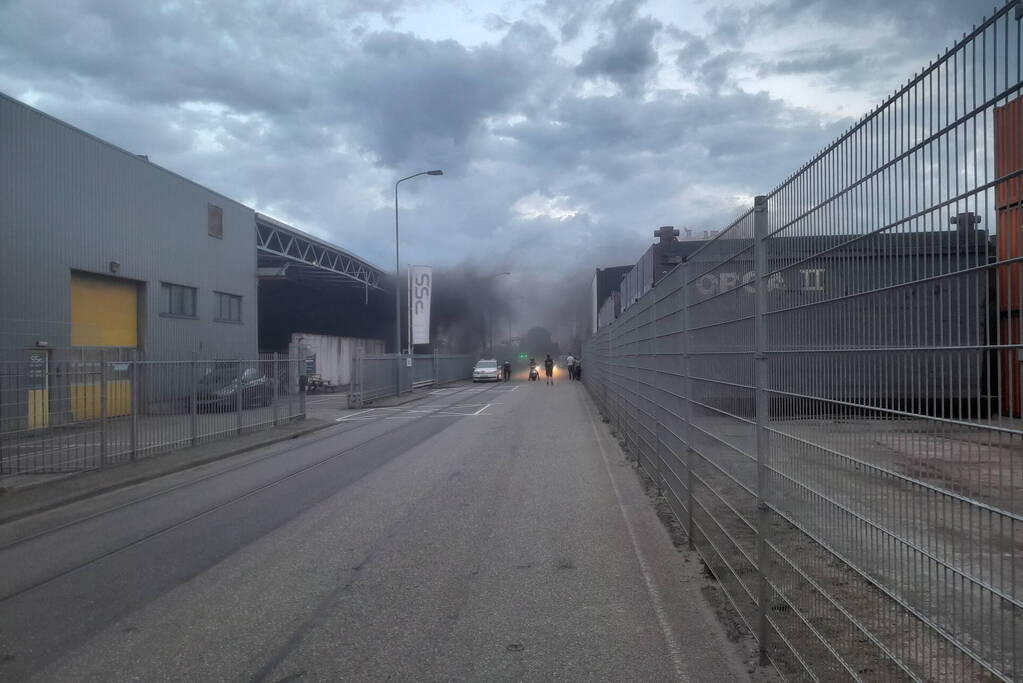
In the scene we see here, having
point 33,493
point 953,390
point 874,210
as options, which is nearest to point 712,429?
point 874,210

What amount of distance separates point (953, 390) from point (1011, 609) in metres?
0.54

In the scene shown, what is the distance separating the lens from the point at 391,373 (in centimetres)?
3219

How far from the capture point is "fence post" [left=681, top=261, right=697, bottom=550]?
6059 mm

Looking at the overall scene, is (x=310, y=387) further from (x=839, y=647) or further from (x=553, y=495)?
(x=839, y=647)

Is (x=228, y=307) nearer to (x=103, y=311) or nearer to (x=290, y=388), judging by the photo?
(x=103, y=311)

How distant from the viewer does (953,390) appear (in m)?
2.04

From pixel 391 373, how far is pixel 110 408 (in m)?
20.3

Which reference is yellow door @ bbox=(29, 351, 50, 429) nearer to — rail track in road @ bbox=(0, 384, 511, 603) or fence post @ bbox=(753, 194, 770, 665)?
rail track in road @ bbox=(0, 384, 511, 603)

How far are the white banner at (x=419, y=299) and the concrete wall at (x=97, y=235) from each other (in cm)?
860

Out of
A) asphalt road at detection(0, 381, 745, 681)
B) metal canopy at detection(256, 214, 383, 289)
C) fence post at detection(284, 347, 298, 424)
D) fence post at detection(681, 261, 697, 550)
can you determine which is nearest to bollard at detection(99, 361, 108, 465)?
asphalt road at detection(0, 381, 745, 681)

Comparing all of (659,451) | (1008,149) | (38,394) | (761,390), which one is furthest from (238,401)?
(1008,149)

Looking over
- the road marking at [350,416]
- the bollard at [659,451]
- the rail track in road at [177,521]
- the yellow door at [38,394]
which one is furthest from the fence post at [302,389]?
the bollard at [659,451]

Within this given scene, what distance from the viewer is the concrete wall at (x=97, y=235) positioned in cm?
1866

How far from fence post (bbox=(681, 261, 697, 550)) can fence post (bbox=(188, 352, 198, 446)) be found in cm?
1090
